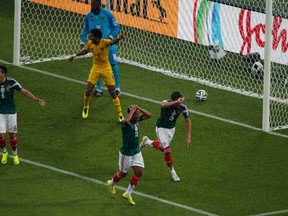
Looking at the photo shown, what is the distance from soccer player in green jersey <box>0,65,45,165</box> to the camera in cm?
2498

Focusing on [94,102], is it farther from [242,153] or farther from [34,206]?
[34,206]

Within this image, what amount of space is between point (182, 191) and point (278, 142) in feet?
12.1

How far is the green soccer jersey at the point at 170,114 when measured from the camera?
982 inches

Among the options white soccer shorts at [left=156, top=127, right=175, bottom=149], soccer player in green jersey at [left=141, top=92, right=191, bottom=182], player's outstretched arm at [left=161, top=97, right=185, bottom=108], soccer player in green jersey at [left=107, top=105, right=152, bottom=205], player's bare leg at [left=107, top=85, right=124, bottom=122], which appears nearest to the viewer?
soccer player in green jersey at [left=107, top=105, right=152, bottom=205]

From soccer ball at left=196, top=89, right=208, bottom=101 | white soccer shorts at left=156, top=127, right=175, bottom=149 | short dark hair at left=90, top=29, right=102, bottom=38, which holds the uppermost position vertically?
short dark hair at left=90, top=29, right=102, bottom=38

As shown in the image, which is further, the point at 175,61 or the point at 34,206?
the point at 175,61

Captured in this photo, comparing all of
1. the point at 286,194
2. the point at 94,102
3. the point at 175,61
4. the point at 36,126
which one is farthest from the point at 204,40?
the point at 286,194

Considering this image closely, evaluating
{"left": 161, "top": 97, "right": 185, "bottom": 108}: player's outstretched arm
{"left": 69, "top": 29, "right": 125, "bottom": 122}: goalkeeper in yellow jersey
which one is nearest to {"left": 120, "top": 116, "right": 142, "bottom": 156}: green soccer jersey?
{"left": 161, "top": 97, "right": 185, "bottom": 108}: player's outstretched arm

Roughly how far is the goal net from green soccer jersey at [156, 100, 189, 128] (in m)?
4.31

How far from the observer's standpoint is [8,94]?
25078mm

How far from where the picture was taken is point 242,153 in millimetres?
26594

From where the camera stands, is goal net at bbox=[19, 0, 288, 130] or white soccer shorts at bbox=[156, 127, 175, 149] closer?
white soccer shorts at bbox=[156, 127, 175, 149]

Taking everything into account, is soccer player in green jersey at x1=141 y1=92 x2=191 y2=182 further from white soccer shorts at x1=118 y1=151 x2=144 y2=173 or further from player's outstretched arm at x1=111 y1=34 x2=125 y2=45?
player's outstretched arm at x1=111 y1=34 x2=125 y2=45

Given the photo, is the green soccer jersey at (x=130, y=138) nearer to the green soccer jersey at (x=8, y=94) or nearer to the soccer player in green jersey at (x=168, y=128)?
the soccer player in green jersey at (x=168, y=128)
